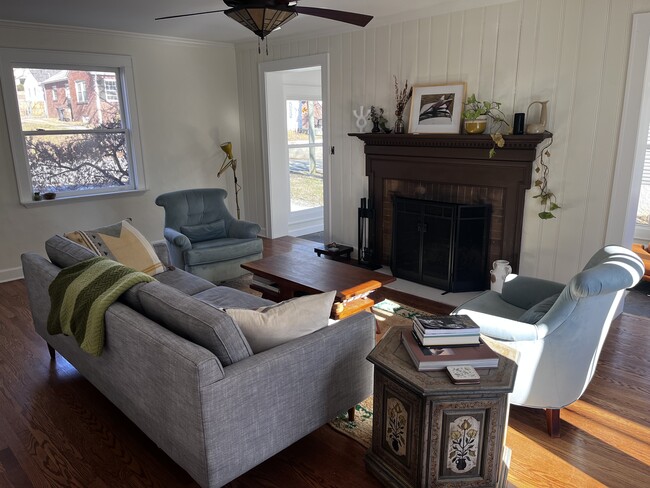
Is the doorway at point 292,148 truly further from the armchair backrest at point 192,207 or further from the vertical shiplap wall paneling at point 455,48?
the vertical shiplap wall paneling at point 455,48

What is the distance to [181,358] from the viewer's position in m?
1.78

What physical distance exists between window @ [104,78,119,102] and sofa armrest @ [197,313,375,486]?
15.0ft

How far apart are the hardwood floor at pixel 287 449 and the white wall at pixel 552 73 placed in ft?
4.04

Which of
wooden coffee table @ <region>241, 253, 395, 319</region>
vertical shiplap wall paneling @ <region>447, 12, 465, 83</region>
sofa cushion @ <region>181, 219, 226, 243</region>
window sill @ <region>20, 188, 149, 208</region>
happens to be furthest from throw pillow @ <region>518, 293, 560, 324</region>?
window sill @ <region>20, 188, 149, 208</region>

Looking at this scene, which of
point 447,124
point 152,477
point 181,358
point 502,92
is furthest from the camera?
point 447,124

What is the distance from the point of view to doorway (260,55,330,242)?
6.21 metres

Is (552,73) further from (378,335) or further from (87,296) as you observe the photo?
(87,296)

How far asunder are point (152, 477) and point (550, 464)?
182cm

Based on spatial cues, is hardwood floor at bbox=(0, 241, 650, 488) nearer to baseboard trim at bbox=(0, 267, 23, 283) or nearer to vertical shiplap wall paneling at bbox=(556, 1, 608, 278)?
vertical shiplap wall paneling at bbox=(556, 1, 608, 278)

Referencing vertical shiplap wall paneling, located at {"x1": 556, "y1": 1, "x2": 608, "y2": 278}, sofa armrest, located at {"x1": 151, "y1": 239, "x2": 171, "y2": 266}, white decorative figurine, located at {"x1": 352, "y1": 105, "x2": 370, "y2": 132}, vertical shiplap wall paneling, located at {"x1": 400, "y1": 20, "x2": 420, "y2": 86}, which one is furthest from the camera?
white decorative figurine, located at {"x1": 352, "y1": 105, "x2": 370, "y2": 132}

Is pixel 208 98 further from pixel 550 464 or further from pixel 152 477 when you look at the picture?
pixel 550 464

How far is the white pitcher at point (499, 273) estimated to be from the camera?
4000mm

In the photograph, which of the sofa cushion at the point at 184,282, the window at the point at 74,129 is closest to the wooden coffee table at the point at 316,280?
the sofa cushion at the point at 184,282

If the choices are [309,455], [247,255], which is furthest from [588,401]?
[247,255]
